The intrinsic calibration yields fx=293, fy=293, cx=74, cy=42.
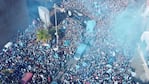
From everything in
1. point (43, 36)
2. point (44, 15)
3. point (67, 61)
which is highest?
point (44, 15)

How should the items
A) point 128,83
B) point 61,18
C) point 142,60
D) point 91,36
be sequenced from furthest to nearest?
point 61,18 → point 91,36 → point 142,60 → point 128,83

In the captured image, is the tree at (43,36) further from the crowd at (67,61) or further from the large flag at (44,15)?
the large flag at (44,15)

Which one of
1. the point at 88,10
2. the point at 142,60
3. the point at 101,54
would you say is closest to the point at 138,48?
the point at 142,60

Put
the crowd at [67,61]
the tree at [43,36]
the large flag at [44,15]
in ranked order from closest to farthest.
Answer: the crowd at [67,61] < the tree at [43,36] < the large flag at [44,15]

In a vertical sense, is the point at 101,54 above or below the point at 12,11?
below

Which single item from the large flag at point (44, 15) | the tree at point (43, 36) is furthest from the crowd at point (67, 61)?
the large flag at point (44, 15)

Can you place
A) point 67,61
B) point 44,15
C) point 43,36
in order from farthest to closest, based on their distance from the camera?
point 44,15
point 43,36
point 67,61

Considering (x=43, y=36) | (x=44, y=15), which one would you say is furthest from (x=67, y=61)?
(x=44, y=15)

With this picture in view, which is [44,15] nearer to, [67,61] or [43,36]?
[43,36]

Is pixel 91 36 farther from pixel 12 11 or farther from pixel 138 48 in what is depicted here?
pixel 12 11
